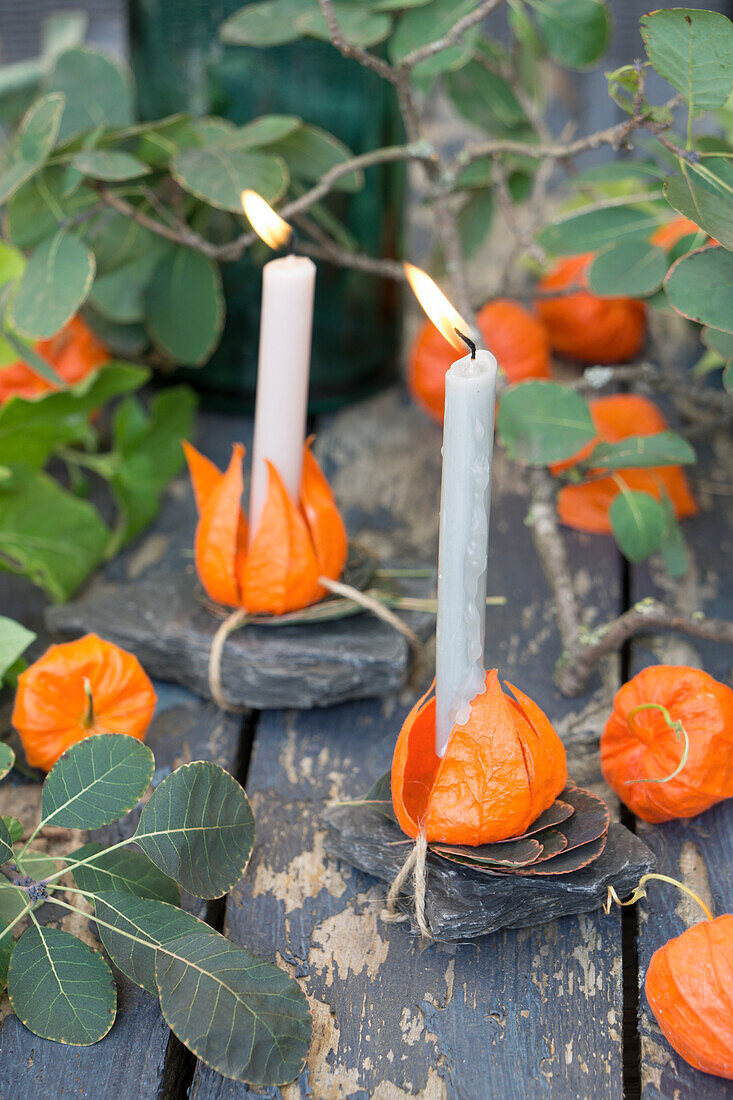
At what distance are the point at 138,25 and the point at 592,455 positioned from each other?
450 millimetres

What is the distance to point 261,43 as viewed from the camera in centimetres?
60

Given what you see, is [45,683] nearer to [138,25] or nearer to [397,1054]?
[397,1054]

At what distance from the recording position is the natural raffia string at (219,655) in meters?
0.52

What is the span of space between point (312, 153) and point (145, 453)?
222 mm

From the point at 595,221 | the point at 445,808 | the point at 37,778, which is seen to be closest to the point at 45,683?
the point at 37,778

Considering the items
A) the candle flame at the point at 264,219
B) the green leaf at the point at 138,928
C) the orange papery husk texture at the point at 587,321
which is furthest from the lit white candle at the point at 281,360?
the orange papery husk texture at the point at 587,321

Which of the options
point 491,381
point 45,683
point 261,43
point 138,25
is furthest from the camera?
point 138,25

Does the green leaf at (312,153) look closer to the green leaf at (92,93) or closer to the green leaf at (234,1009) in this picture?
the green leaf at (92,93)

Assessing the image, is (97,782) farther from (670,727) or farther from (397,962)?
(670,727)

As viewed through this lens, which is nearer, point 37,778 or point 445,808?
point 445,808

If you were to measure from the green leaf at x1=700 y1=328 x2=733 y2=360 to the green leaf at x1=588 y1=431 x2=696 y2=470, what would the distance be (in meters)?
0.06

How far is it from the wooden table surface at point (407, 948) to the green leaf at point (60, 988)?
0.8 inches

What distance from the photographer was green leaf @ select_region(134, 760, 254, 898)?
1.30ft

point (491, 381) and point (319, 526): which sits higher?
point (491, 381)
